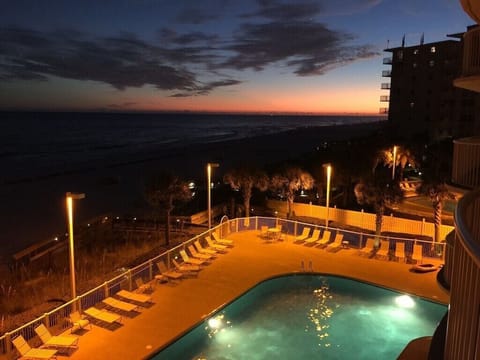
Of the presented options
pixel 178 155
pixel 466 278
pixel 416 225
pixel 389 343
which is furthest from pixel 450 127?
pixel 466 278

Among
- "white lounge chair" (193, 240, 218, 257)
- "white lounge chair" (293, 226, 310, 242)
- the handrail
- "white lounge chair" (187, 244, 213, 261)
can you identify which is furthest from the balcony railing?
"white lounge chair" (293, 226, 310, 242)

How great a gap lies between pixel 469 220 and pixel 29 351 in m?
9.02

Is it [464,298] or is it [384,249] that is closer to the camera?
[464,298]

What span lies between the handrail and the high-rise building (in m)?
51.8

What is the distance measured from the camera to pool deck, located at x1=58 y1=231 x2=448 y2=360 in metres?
10.9

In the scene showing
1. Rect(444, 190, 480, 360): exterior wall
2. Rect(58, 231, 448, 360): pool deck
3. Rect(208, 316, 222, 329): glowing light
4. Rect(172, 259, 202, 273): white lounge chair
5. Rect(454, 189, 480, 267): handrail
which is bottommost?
Rect(208, 316, 222, 329): glowing light

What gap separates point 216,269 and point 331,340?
5533mm

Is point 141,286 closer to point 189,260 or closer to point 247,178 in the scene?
point 189,260

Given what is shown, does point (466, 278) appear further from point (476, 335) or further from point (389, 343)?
point (389, 343)

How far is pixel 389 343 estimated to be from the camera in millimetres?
11875

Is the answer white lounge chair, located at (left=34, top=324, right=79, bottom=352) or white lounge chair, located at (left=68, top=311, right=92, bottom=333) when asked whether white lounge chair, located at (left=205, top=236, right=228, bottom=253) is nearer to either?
white lounge chair, located at (left=68, top=311, right=92, bottom=333)

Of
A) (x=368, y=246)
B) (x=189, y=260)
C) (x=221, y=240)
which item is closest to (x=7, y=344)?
(x=189, y=260)

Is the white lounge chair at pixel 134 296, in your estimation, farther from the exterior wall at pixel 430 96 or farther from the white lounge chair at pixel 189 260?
the exterior wall at pixel 430 96

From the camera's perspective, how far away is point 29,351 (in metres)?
9.71
